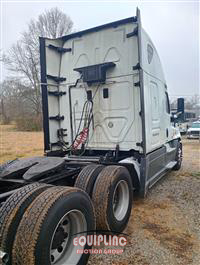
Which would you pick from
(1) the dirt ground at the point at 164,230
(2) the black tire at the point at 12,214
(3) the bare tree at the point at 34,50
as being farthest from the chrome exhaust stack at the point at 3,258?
(3) the bare tree at the point at 34,50

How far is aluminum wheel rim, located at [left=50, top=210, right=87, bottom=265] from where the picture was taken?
2211 millimetres

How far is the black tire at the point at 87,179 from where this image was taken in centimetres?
302

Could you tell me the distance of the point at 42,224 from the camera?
1.84 meters

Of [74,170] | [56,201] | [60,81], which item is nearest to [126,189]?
[74,170]

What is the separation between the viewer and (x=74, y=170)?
11.2 ft

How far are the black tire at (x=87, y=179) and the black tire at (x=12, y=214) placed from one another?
36.5 inches

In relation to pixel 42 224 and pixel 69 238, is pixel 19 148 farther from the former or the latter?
pixel 42 224

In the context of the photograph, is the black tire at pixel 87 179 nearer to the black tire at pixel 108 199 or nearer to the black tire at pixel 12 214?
the black tire at pixel 108 199

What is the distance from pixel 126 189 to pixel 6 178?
5.79 ft

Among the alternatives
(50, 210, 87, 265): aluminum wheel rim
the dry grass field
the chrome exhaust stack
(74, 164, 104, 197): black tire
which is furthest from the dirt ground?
the dry grass field

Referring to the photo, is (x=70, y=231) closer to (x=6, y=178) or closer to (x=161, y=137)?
(x=6, y=178)

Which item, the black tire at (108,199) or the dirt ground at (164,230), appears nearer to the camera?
the dirt ground at (164,230)

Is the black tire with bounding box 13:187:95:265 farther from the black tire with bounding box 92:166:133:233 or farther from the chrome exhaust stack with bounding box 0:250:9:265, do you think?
the black tire with bounding box 92:166:133:233

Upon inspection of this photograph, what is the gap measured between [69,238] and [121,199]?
4.12 ft
